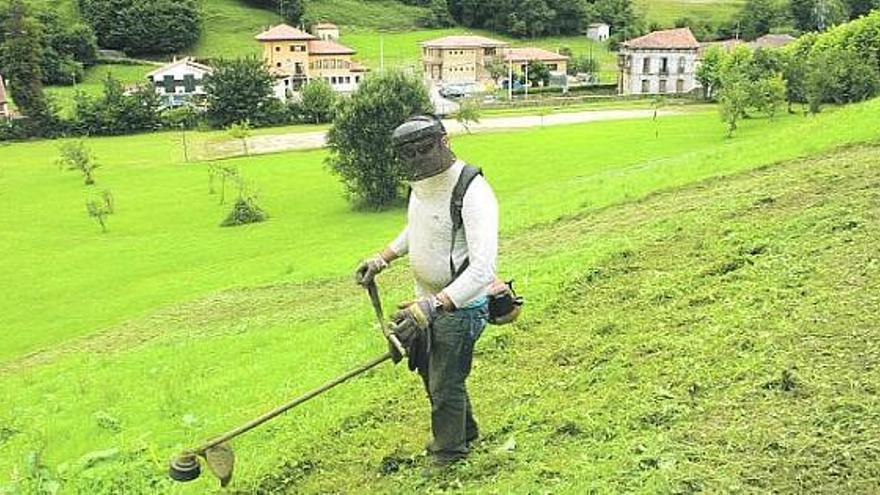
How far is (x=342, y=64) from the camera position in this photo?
9794 centimetres

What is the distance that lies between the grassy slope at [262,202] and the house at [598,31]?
71.7 m

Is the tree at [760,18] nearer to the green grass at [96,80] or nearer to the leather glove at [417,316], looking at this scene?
the green grass at [96,80]

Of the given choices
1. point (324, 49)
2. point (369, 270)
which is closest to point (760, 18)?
point (324, 49)

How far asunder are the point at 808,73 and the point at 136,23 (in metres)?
91.9

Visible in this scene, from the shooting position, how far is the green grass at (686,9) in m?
130

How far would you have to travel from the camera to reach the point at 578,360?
729 centimetres

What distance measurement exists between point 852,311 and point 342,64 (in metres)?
95.1

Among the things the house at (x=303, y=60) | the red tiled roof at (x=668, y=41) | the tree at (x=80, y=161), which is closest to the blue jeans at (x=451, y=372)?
→ the tree at (x=80, y=161)

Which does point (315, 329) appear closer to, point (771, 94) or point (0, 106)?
point (771, 94)

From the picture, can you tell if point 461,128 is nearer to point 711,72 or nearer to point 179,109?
point 711,72

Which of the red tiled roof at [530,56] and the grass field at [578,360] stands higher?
the red tiled roof at [530,56]

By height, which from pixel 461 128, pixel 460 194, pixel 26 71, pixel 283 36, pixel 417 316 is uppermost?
pixel 283 36

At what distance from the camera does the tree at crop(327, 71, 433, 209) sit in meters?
36.5

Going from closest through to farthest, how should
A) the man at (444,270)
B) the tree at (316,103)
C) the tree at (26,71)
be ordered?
the man at (444,270), the tree at (26,71), the tree at (316,103)
